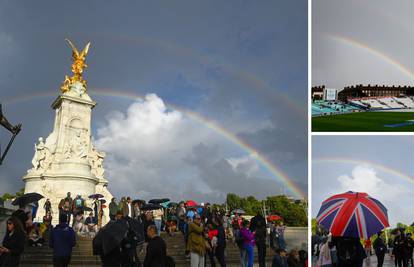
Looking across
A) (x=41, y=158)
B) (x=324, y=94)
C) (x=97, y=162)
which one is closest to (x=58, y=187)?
(x=41, y=158)

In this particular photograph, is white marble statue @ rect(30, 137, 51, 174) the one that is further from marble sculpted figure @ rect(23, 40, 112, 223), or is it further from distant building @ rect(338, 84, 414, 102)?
distant building @ rect(338, 84, 414, 102)

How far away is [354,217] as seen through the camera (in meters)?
9.54

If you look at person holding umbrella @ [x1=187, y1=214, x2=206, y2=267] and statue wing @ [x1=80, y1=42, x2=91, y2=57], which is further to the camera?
statue wing @ [x1=80, y1=42, x2=91, y2=57]

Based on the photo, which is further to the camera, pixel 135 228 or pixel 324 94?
pixel 324 94

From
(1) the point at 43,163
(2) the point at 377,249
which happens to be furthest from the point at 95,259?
(1) the point at 43,163

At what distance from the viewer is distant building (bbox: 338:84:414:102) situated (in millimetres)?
77000

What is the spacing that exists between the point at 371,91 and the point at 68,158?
5319 centimetres

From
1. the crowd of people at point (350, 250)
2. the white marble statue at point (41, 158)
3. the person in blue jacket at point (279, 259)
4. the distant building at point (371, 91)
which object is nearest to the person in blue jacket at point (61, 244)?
the person in blue jacket at point (279, 259)

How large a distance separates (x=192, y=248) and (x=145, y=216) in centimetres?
337

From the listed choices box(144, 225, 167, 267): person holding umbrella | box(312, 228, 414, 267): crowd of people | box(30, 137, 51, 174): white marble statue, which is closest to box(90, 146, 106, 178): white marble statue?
box(30, 137, 51, 174): white marble statue

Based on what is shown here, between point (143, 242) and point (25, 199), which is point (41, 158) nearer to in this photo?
point (25, 199)

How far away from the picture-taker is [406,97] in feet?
253

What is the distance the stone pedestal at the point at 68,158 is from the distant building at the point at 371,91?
44.3m

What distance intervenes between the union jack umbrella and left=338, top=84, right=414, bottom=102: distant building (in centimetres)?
6895
